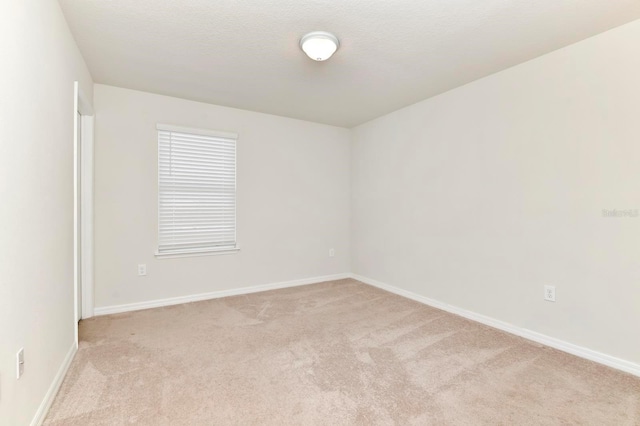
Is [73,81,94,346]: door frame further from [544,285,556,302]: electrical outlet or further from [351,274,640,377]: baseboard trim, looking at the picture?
[544,285,556,302]: electrical outlet

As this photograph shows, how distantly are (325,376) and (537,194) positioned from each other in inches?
90.1

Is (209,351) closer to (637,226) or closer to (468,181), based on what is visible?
(468,181)

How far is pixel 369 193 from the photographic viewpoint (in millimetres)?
4488

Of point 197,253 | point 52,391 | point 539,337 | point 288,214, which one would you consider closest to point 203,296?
point 197,253

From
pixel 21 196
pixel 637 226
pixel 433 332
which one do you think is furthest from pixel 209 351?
pixel 637 226

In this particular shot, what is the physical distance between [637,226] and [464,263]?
135 cm

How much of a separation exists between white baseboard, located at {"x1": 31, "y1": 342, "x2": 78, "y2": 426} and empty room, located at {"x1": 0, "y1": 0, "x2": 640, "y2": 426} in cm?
2

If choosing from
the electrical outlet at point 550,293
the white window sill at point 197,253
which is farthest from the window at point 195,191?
the electrical outlet at point 550,293

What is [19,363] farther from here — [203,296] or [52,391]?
[203,296]

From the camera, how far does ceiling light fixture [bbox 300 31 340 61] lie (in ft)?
7.17

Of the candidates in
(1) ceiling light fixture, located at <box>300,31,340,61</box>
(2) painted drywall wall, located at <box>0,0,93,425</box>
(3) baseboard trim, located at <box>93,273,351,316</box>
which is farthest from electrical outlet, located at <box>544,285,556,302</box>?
(2) painted drywall wall, located at <box>0,0,93,425</box>

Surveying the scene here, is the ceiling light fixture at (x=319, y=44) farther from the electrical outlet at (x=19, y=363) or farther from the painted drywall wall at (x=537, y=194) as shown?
the electrical outlet at (x=19, y=363)

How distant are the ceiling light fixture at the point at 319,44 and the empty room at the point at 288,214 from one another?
2 centimetres

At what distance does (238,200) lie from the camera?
3.95 metres
